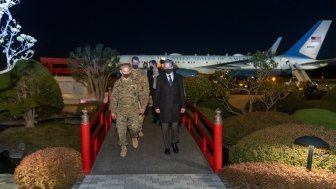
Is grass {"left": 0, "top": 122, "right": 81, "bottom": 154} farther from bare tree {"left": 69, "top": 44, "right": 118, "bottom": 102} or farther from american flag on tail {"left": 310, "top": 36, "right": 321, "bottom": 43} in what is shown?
american flag on tail {"left": 310, "top": 36, "right": 321, "bottom": 43}

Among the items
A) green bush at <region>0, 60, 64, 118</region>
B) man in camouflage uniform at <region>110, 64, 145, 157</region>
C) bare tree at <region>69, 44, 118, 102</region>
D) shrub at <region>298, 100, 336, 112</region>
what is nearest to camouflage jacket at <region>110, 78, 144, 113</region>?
man in camouflage uniform at <region>110, 64, 145, 157</region>

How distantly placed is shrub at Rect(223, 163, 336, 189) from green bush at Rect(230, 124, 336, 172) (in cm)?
62

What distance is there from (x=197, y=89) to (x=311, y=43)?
3599cm

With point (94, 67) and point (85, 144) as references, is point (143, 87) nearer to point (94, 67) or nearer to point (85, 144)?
point (85, 144)

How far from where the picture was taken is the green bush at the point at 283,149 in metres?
8.62

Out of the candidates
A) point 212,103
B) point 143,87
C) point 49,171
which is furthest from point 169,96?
point 212,103

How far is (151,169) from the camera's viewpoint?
8.99 m

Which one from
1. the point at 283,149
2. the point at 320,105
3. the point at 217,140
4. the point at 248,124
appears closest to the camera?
the point at 217,140

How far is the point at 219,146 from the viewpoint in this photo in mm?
8836

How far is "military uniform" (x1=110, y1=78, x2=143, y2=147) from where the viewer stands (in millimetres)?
9711

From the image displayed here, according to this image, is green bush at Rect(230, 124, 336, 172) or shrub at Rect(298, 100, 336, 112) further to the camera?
shrub at Rect(298, 100, 336, 112)

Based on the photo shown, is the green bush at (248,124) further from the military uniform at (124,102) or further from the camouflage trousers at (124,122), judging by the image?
the military uniform at (124,102)


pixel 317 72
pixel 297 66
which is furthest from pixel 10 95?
pixel 317 72

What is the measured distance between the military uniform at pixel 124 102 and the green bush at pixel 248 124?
417cm
